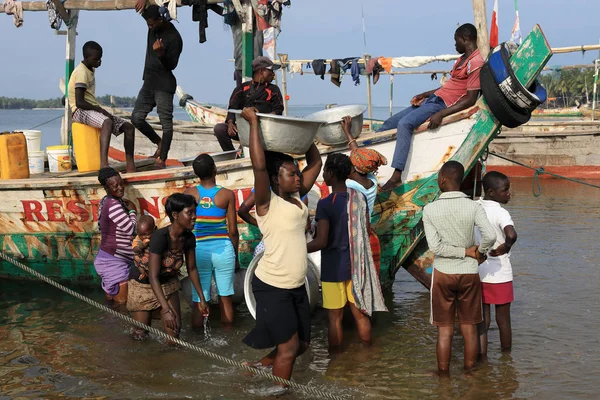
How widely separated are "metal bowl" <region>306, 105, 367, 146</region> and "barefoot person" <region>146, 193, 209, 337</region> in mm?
1848

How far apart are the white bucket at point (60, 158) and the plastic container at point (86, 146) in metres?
0.54

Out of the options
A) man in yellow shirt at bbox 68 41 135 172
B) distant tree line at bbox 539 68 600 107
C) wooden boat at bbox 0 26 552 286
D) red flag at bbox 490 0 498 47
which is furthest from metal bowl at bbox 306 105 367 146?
distant tree line at bbox 539 68 600 107

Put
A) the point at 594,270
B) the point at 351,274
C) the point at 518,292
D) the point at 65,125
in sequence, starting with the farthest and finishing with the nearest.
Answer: the point at 65,125
the point at 594,270
the point at 518,292
the point at 351,274

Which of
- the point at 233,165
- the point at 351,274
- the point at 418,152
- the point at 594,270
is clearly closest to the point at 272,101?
the point at 233,165

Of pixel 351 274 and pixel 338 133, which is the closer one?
pixel 351 274

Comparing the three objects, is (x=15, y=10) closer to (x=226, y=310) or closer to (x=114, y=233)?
(x=114, y=233)

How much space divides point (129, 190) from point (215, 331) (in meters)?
1.85

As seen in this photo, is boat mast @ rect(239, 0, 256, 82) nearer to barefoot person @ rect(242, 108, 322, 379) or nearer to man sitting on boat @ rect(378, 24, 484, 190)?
man sitting on boat @ rect(378, 24, 484, 190)

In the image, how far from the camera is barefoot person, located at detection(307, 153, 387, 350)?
5.55 metres

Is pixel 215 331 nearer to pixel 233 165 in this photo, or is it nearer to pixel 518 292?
pixel 233 165

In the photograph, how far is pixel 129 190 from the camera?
7.36m

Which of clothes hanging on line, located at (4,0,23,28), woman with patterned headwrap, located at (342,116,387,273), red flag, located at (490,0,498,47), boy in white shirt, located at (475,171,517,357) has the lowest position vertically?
boy in white shirt, located at (475,171,517,357)

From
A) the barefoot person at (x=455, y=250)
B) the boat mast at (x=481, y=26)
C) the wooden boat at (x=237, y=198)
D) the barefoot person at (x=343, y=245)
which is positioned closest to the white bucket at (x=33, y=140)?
the wooden boat at (x=237, y=198)

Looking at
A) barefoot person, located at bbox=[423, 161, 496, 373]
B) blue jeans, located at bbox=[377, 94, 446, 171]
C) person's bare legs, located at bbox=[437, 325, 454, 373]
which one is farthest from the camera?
blue jeans, located at bbox=[377, 94, 446, 171]
